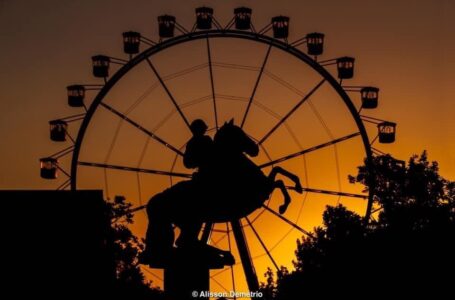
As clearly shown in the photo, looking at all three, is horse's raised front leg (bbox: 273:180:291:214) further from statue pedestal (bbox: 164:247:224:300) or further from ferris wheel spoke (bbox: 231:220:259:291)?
statue pedestal (bbox: 164:247:224:300)

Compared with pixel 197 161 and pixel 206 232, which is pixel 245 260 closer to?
pixel 206 232

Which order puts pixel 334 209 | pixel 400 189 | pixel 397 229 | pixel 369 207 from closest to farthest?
pixel 369 207 < pixel 397 229 < pixel 334 209 < pixel 400 189

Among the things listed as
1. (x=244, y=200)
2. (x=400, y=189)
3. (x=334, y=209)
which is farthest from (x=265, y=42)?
(x=400, y=189)

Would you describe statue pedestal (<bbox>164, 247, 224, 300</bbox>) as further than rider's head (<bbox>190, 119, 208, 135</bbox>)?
No

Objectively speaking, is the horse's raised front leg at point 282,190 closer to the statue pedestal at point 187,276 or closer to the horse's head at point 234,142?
the horse's head at point 234,142

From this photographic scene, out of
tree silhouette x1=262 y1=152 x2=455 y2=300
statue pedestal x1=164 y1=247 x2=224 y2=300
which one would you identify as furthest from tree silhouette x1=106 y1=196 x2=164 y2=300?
statue pedestal x1=164 y1=247 x2=224 y2=300

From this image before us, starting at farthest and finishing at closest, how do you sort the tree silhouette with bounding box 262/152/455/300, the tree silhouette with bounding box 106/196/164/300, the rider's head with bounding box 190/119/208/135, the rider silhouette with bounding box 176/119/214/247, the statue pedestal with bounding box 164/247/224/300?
the tree silhouette with bounding box 106/196/164/300, the tree silhouette with bounding box 262/152/455/300, the rider's head with bounding box 190/119/208/135, the rider silhouette with bounding box 176/119/214/247, the statue pedestal with bounding box 164/247/224/300

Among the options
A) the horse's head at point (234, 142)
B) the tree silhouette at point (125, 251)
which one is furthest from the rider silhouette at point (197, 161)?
the tree silhouette at point (125, 251)

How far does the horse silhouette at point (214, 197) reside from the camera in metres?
21.8

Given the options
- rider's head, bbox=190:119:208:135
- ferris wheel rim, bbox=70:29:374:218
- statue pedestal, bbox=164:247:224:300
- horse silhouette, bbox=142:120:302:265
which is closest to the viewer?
statue pedestal, bbox=164:247:224:300

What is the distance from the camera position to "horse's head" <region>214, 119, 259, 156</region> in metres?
22.5

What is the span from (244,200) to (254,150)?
1045 millimetres

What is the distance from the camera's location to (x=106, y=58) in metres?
30.7

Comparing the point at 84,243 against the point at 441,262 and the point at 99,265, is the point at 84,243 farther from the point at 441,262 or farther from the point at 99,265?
the point at 441,262
